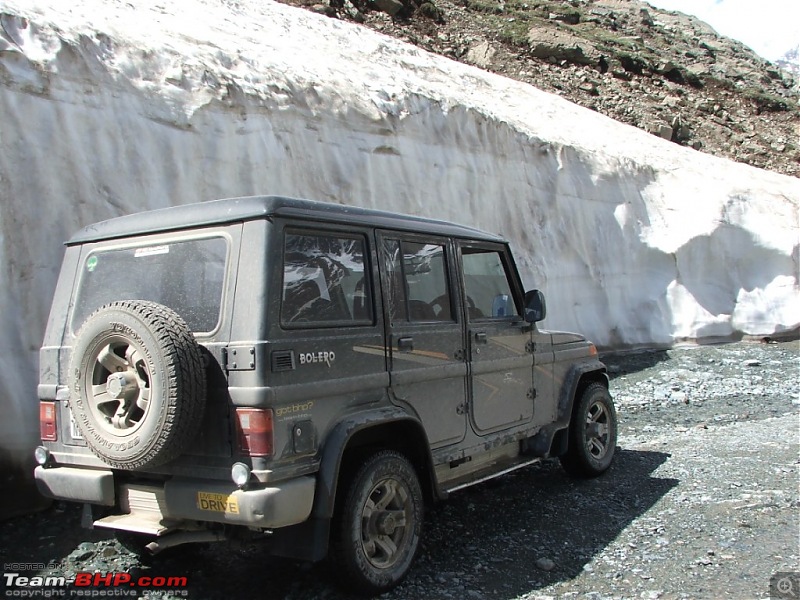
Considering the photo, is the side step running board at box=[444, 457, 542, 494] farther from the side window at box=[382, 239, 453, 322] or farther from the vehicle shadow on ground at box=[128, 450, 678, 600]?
the side window at box=[382, 239, 453, 322]

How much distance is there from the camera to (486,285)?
5.22 metres

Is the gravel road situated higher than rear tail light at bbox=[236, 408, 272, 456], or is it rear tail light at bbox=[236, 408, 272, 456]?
rear tail light at bbox=[236, 408, 272, 456]

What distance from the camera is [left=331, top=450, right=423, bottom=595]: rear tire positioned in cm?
370

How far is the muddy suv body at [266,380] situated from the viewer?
134 inches

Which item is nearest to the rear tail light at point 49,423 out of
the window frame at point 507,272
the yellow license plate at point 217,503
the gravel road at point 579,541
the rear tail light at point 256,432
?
the gravel road at point 579,541

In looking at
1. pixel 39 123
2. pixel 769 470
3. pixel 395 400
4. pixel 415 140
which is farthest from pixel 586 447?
pixel 415 140

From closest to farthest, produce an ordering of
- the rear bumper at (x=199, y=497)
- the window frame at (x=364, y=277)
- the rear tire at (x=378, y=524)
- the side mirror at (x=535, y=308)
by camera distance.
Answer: the rear bumper at (x=199, y=497), the window frame at (x=364, y=277), the rear tire at (x=378, y=524), the side mirror at (x=535, y=308)

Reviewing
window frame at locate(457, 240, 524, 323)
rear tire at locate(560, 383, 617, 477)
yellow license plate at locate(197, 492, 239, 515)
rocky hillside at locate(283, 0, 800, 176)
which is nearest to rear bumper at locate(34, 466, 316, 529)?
yellow license plate at locate(197, 492, 239, 515)

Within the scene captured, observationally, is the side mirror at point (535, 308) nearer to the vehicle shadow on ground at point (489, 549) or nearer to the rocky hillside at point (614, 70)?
the vehicle shadow on ground at point (489, 549)

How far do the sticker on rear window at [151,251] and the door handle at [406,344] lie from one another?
140cm

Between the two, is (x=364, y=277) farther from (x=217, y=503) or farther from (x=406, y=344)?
(x=217, y=503)

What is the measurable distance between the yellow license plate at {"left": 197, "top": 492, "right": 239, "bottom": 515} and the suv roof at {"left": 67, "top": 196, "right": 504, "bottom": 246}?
1.37 metres

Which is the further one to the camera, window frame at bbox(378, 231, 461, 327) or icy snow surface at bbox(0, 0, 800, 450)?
icy snow surface at bbox(0, 0, 800, 450)

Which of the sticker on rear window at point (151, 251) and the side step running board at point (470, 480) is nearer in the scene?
the sticker on rear window at point (151, 251)
